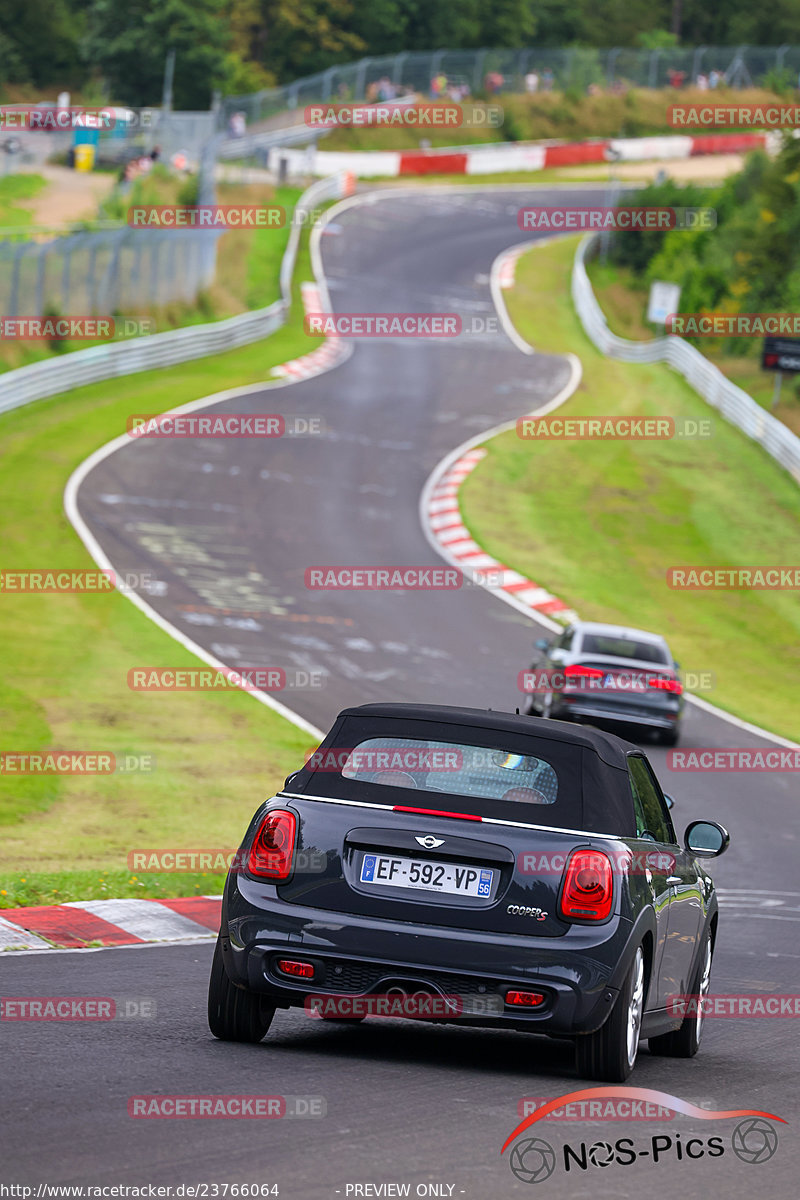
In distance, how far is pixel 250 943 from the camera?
6.81 m

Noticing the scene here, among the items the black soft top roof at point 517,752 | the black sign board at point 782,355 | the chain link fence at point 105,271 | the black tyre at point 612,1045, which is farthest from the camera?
the black sign board at point 782,355

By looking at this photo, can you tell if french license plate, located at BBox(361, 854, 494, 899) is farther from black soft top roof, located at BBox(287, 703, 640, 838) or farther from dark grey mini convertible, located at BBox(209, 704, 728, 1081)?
black soft top roof, located at BBox(287, 703, 640, 838)

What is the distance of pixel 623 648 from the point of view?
20.8 m

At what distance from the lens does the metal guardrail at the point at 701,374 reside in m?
39.8

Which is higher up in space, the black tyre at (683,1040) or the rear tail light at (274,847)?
the rear tail light at (274,847)

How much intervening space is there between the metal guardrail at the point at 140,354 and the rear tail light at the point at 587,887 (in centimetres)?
2965

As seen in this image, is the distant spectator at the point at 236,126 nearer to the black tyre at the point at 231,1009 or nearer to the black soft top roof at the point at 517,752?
the black soft top roof at the point at 517,752

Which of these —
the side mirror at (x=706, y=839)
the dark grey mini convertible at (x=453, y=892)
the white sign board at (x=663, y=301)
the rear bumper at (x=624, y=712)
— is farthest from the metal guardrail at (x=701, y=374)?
the dark grey mini convertible at (x=453, y=892)

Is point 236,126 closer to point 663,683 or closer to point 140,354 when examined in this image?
point 140,354

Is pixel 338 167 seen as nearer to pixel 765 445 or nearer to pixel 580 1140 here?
pixel 765 445

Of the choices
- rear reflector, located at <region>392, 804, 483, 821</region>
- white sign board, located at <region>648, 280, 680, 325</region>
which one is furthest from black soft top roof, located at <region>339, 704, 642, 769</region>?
white sign board, located at <region>648, 280, 680, 325</region>

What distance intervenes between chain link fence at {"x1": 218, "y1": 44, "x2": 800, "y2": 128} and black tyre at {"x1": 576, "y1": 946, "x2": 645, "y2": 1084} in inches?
2561

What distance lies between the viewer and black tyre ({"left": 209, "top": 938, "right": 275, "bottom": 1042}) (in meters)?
7.00

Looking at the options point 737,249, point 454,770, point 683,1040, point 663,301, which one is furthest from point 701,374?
point 454,770
